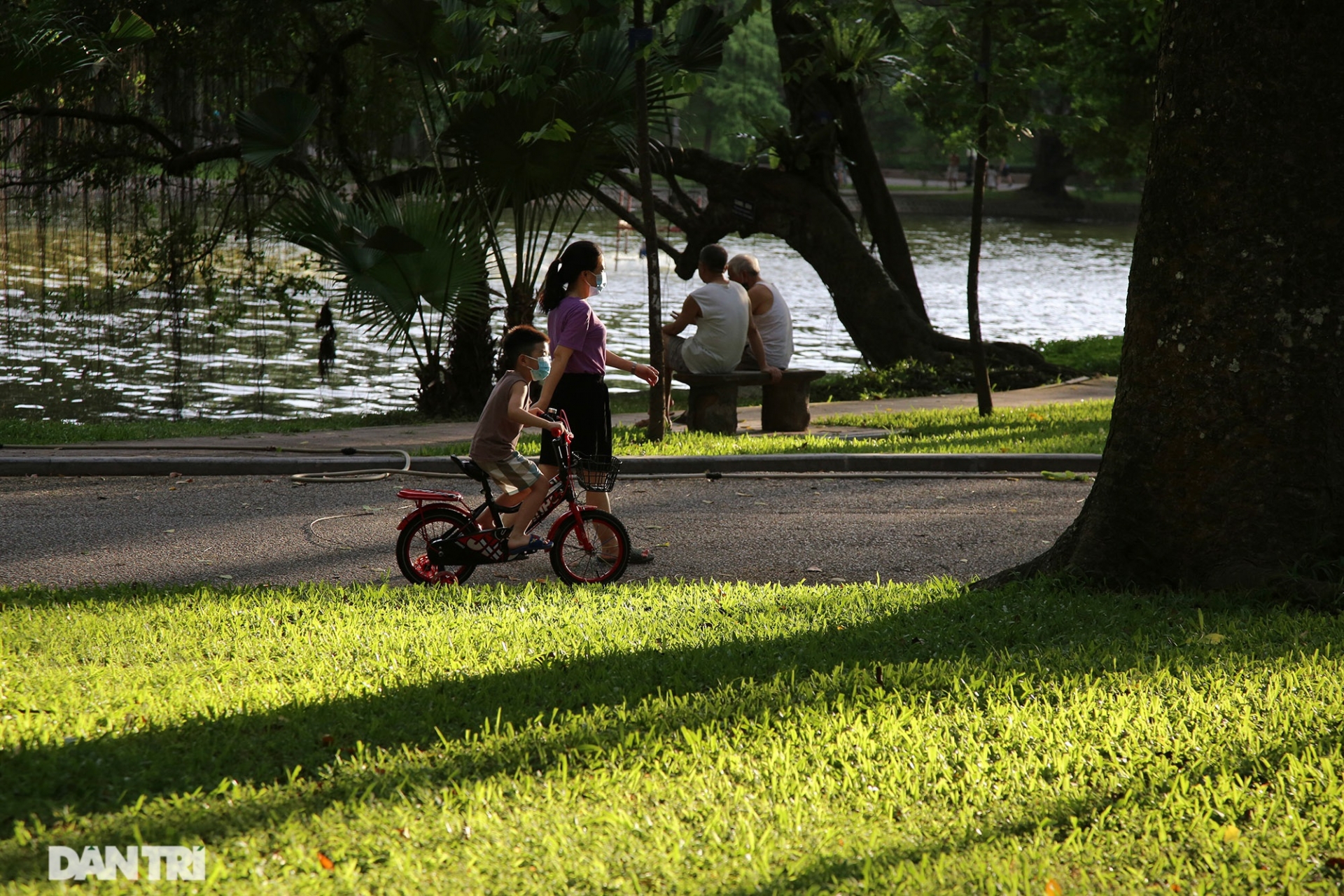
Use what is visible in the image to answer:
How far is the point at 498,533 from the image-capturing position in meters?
6.61

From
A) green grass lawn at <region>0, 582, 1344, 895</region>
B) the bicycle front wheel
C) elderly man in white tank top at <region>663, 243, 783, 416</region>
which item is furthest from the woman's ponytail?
elderly man in white tank top at <region>663, 243, 783, 416</region>

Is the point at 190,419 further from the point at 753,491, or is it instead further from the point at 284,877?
the point at 284,877

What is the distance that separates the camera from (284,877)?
3252mm

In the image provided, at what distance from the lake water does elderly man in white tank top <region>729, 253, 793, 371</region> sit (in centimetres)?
539

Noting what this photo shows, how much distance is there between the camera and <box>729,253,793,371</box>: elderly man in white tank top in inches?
486

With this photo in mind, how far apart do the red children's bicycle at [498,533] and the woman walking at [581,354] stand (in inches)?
12.2

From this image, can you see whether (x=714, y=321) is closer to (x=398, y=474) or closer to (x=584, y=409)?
(x=398, y=474)

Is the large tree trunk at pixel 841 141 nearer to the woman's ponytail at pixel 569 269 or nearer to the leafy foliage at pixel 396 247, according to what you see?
the leafy foliage at pixel 396 247

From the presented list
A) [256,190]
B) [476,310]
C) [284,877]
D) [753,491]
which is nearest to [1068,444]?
[753,491]

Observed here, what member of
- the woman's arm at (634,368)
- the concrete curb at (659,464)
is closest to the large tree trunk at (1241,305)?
the woman's arm at (634,368)

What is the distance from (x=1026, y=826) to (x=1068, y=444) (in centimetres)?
749

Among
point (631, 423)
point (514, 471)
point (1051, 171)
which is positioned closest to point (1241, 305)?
point (514, 471)

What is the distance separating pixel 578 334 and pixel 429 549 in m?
1.42

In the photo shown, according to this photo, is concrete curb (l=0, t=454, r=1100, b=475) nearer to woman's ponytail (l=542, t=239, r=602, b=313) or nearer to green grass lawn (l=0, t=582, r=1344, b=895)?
woman's ponytail (l=542, t=239, r=602, b=313)
